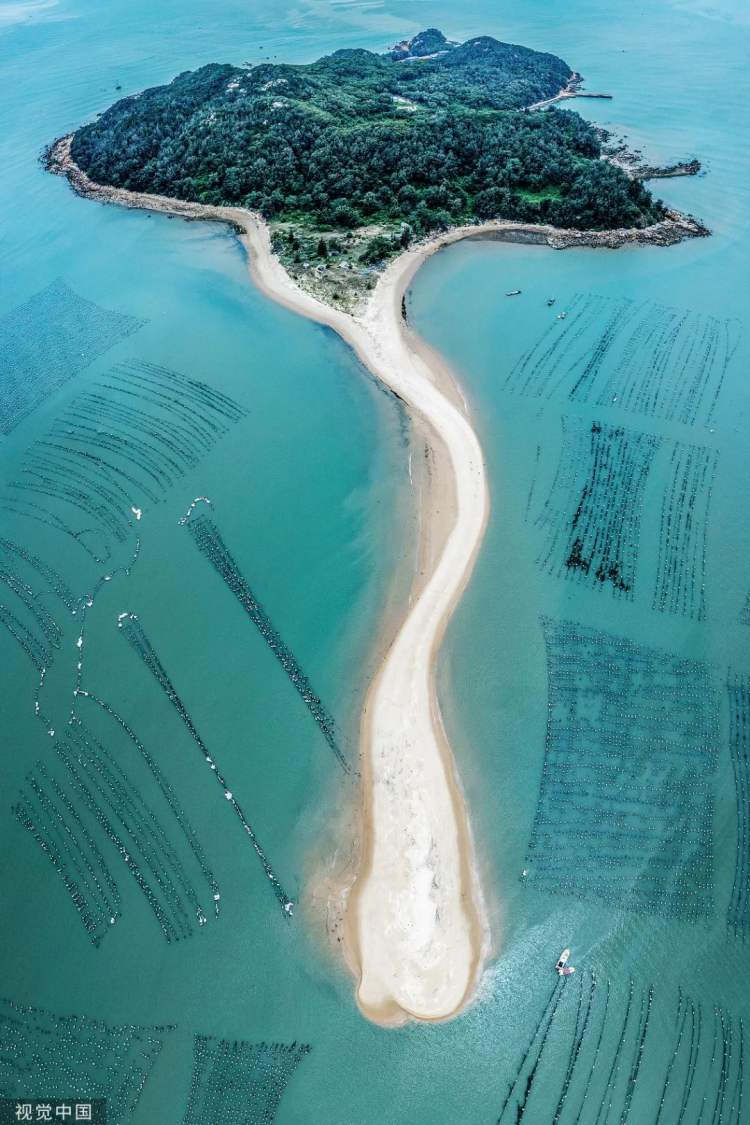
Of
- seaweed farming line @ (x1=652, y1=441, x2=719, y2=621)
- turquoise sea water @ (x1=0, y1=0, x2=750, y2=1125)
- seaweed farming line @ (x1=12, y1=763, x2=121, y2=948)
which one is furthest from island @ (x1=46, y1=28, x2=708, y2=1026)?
seaweed farming line @ (x1=652, y1=441, x2=719, y2=621)

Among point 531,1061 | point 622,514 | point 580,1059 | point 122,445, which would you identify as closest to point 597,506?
point 622,514

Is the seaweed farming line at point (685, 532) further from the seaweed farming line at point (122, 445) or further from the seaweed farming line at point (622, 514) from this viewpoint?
the seaweed farming line at point (122, 445)

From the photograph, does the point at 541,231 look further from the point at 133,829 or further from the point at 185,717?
the point at 133,829

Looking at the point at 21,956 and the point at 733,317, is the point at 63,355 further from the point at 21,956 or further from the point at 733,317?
the point at 733,317

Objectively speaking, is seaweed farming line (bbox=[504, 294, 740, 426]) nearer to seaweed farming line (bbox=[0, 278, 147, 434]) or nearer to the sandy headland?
the sandy headland

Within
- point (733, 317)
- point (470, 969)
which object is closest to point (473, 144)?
point (733, 317)

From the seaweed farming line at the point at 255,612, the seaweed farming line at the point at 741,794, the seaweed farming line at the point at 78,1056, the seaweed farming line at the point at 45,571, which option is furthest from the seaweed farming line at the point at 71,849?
the seaweed farming line at the point at 741,794
